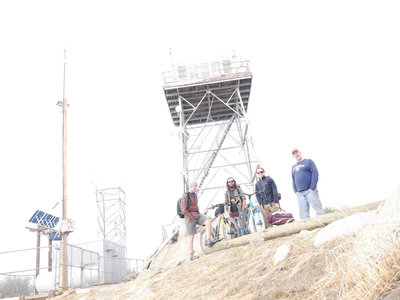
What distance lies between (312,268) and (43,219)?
55.8 feet

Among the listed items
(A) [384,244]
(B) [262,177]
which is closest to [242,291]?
(A) [384,244]

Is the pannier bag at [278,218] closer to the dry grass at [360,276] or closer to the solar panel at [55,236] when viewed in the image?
the dry grass at [360,276]

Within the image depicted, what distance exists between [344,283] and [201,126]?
17.8m

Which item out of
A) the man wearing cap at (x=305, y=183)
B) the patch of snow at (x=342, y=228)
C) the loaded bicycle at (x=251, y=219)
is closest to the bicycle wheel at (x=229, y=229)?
the loaded bicycle at (x=251, y=219)

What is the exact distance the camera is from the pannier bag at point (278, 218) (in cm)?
770

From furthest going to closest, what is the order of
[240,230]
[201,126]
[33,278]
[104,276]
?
[201,126], [104,276], [33,278], [240,230]

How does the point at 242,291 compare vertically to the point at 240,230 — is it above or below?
below

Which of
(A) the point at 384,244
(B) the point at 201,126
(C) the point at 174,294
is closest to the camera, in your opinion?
(A) the point at 384,244

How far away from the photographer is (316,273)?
10.5 ft

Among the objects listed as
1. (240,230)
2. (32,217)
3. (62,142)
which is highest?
(62,142)

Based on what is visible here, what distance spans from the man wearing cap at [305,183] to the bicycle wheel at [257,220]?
871 millimetres

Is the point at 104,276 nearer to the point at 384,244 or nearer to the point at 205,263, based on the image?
the point at 205,263

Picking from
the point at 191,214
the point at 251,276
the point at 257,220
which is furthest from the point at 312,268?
the point at 191,214

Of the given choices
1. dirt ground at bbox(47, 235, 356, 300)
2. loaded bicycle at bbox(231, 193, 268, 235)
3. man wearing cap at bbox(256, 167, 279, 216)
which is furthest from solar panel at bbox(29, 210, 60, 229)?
man wearing cap at bbox(256, 167, 279, 216)
